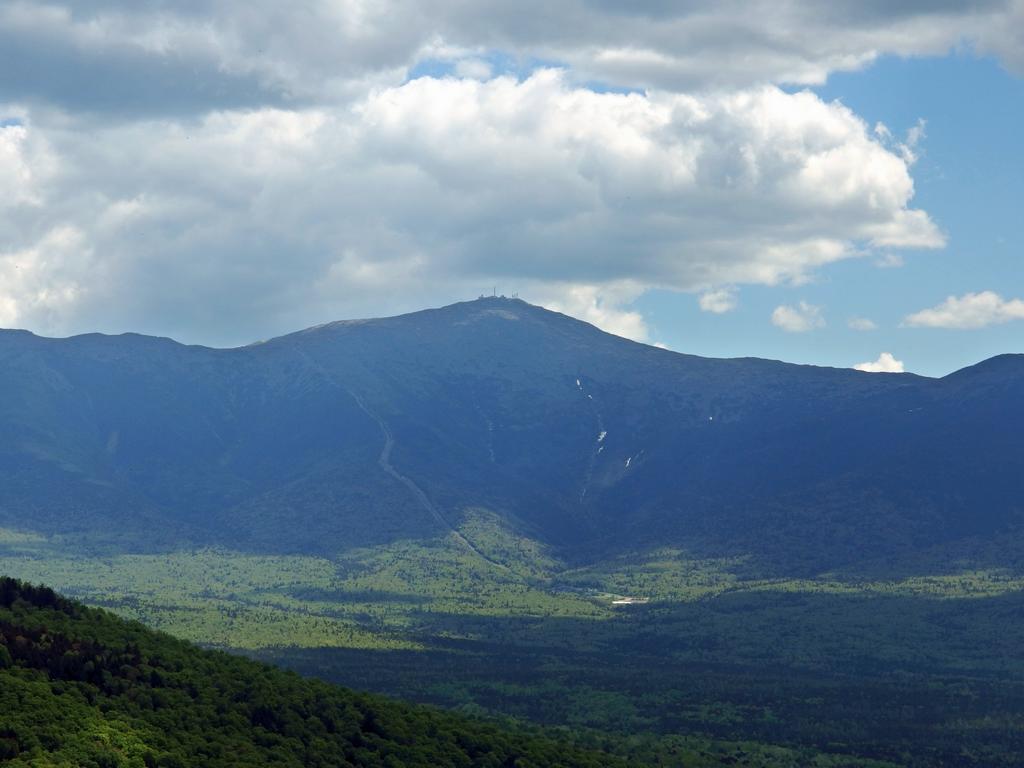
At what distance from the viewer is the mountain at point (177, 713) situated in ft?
297

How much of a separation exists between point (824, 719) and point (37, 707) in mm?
115083

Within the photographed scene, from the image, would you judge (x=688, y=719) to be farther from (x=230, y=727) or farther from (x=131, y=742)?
(x=131, y=742)

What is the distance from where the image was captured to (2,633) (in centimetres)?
10156

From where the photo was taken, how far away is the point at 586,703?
631 ft

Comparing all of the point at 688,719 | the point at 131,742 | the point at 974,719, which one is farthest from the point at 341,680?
the point at 131,742

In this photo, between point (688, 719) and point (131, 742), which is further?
point (688, 719)

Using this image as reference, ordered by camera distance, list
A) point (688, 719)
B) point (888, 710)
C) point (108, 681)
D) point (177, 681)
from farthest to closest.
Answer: point (888, 710) < point (688, 719) < point (177, 681) < point (108, 681)

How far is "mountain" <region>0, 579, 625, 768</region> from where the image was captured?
90.6m

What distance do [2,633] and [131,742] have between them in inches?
578

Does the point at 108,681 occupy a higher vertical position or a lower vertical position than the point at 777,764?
higher

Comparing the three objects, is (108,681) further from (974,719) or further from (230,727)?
(974,719)

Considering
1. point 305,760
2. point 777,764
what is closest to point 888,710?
point 777,764

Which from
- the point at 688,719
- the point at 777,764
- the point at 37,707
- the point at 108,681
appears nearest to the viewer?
the point at 37,707

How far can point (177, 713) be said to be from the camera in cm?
10162
